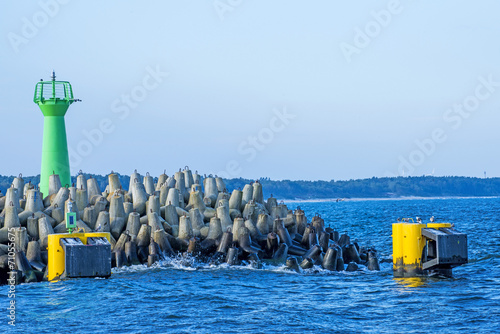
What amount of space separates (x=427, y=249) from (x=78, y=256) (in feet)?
33.8

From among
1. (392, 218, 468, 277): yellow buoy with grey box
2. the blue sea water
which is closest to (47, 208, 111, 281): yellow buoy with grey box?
the blue sea water

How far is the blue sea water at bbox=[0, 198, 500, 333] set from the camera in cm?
1859

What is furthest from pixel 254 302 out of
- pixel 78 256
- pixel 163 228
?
pixel 163 228

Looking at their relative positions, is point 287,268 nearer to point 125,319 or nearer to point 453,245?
point 453,245

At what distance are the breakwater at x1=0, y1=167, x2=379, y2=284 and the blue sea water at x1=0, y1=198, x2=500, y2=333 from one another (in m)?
0.72

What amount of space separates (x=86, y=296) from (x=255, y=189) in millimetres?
13162

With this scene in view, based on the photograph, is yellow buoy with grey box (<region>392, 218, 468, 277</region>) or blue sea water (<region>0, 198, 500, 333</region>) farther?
yellow buoy with grey box (<region>392, 218, 468, 277</region>)

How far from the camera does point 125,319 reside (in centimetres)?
1925

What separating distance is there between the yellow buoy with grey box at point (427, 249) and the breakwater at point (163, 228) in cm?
381

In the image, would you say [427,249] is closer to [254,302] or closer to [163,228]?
[254,302]

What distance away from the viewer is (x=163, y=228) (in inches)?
1112

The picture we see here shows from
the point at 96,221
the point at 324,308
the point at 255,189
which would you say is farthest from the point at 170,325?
the point at 255,189

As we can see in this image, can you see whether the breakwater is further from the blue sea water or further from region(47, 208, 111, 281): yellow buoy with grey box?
region(47, 208, 111, 281): yellow buoy with grey box

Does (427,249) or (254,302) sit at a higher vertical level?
(427,249)
